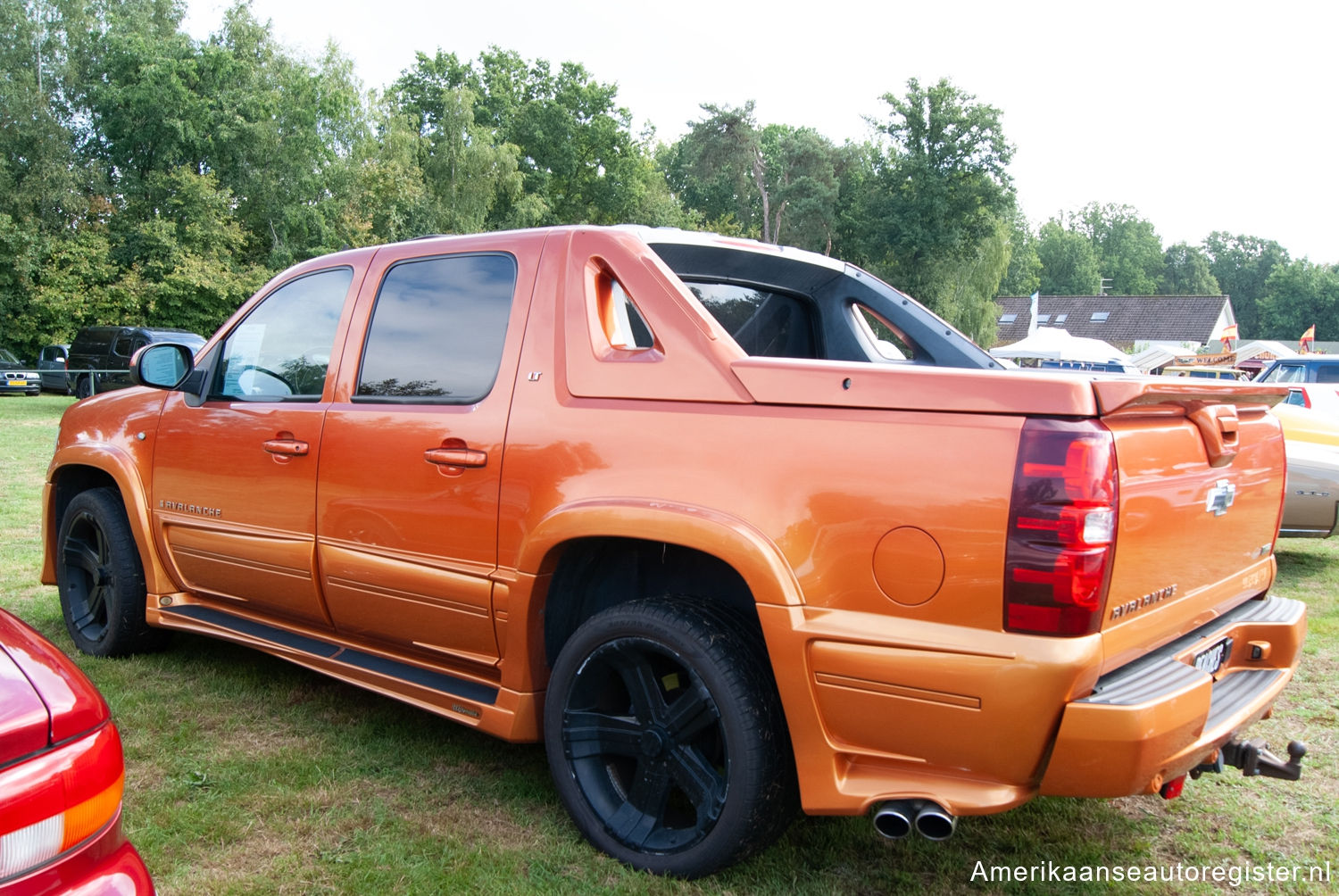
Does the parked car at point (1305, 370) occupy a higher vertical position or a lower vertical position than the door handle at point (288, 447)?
lower

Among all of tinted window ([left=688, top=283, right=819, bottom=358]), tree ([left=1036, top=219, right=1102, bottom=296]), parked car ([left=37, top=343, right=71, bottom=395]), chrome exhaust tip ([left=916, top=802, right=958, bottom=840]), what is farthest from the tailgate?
tree ([left=1036, top=219, right=1102, bottom=296])

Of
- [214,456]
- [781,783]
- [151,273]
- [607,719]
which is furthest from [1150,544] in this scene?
[151,273]

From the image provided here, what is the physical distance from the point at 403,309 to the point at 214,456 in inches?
43.8

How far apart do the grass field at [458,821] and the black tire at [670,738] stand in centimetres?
14

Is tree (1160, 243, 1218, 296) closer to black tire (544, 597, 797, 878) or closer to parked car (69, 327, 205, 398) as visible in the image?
parked car (69, 327, 205, 398)

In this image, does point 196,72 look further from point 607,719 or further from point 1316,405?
point 607,719

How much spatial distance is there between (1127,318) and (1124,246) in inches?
2281

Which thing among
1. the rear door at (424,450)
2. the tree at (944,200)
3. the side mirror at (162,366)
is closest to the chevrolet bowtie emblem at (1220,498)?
the rear door at (424,450)

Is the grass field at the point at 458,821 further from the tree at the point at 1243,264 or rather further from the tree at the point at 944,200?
the tree at the point at 1243,264

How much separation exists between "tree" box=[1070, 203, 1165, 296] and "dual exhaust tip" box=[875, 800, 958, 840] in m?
125

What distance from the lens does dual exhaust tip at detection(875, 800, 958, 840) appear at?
221 cm

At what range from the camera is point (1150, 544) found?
7.48 feet

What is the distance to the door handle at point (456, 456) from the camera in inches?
119

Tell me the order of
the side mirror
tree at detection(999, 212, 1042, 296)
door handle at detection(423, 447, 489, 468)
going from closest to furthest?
1. door handle at detection(423, 447, 489, 468)
2. the side mirror
3. tree at detection(999, 212, 1042, 296)
